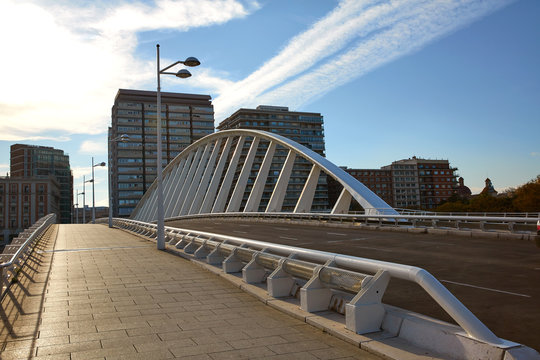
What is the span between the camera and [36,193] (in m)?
116

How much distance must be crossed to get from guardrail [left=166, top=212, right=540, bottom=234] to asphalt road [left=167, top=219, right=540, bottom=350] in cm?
162

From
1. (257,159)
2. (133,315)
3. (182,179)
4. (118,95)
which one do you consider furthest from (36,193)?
(133,315)

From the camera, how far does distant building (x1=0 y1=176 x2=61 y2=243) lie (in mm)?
111869

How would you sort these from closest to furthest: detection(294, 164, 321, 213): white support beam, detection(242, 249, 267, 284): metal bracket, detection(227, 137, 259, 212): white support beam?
detection(242, 249, 267, 284): metal bracket, detection(294, 164, 321, 213): white support beam, detection(227, 137, 259, 212): white support beam

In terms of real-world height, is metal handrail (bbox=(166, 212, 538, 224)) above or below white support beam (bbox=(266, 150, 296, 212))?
below

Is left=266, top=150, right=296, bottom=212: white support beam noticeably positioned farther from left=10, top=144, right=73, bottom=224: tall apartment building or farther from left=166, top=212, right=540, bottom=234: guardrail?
left=10, top=144, right=73, bottom=224: tall apartment building

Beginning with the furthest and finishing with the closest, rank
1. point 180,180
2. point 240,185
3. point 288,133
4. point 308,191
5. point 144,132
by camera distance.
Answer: point 288,133, point 144,132, point 180,180, point 240,185, point 308,191

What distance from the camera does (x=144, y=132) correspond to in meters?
130

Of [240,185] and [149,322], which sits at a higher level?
[240,185]

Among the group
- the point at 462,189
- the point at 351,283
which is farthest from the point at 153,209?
the point at 462,189

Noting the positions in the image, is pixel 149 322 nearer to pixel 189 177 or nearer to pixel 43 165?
pixel 189 177

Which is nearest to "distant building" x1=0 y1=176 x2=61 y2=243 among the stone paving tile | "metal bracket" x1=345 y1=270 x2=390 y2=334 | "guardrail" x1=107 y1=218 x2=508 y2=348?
"guardrail" x1=107 y1=218 x2=508 y2=348

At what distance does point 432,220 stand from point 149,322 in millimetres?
17898

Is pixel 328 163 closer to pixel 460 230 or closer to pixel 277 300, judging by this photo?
pixel 460 230
